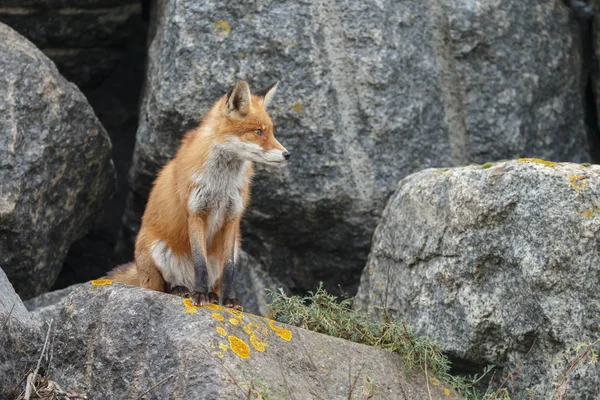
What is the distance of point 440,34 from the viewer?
9719mm

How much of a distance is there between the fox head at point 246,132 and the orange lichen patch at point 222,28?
5.53 ft

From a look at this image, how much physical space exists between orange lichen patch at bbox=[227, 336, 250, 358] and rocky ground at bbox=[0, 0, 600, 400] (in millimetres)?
256

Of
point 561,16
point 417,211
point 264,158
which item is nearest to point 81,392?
point 264,158

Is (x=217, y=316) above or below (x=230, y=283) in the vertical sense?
above

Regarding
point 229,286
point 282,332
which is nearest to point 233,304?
point 229,286

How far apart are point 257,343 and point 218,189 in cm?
177

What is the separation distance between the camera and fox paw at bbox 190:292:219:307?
6656 mm

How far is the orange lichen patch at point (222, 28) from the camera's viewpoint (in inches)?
362

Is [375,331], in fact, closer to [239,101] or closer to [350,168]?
[239,101]

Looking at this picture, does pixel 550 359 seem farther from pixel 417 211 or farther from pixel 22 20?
pixel 22 20

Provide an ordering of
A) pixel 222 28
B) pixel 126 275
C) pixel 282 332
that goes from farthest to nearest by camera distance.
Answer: pixel 222 28 → pixel 126 275 → pixel 282 332

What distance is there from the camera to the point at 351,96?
9336mm

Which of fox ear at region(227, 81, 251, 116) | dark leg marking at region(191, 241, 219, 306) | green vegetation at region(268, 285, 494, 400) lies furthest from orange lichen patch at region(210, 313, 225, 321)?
fox ear at region(227, 81, 251, 116)

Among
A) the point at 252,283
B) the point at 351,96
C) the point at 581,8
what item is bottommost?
the point at 252,283
